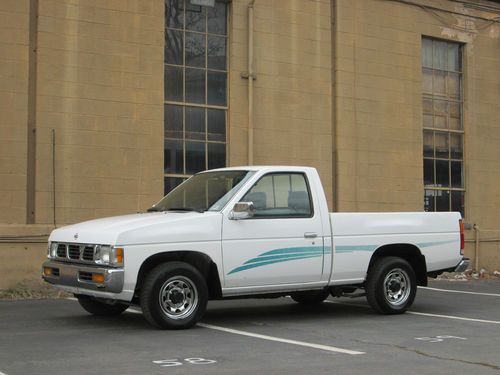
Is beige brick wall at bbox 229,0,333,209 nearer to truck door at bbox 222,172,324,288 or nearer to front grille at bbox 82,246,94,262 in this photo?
truck door at bbox 222,172,324,288

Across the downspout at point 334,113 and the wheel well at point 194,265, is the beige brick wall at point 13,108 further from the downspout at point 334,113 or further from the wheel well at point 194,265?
the downspout at point 334,113

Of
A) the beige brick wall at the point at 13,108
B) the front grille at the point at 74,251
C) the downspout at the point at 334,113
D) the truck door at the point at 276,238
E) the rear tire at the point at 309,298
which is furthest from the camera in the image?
the downspout at the point at 334,113

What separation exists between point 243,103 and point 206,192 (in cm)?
663

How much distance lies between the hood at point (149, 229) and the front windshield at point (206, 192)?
0.25 metres

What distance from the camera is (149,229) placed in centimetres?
Result: 864

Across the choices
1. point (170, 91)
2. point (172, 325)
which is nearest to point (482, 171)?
point (170, 91)

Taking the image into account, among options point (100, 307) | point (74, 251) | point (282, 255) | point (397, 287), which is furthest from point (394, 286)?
point (74, 251)

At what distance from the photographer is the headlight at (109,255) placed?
331 inches

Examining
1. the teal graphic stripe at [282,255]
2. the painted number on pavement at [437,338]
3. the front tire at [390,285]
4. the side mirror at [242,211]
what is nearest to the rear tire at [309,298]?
the front tire at [390,285]

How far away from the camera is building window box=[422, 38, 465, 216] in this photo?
62.1ft

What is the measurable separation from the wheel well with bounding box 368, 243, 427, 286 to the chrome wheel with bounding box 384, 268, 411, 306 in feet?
0.94

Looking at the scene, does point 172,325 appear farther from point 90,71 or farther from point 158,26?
point 158,26

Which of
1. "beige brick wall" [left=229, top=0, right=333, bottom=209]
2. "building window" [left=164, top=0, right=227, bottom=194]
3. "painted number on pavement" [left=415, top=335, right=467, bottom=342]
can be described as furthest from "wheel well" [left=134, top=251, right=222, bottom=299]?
"beige brick wall" [left=229, top=0, right=333, bottom=209]

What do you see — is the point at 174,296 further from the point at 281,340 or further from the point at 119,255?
the point at 281,340
